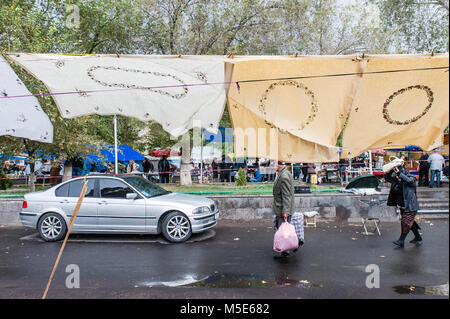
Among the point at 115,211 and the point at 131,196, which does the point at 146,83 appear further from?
the point at 115,211

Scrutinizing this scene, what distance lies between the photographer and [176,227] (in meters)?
7.94

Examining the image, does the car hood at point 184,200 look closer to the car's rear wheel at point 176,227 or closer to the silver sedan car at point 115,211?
the silver sedan car at point 115,211

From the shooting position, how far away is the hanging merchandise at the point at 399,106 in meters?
4.11

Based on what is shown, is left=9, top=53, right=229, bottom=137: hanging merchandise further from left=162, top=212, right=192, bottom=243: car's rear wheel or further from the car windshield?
the car windshield

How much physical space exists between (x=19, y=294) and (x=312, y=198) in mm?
8405

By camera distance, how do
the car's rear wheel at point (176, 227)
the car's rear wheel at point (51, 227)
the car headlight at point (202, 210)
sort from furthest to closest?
the car's rear wheel at point (51, 227) → the car headlight at point (202, 210) → the car's rear wheel at point (176, 227)

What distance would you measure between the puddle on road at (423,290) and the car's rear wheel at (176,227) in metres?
4.64

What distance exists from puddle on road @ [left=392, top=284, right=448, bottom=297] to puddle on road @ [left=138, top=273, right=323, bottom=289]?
44.7 inches

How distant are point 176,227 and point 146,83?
4.29 m

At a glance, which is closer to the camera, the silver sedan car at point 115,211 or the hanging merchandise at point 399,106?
the hanging merchandise at point 399,106

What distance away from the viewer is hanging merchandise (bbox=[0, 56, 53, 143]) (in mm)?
4598

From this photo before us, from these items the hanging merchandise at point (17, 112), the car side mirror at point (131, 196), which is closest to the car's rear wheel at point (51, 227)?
the car side mirror at point (131, 196)

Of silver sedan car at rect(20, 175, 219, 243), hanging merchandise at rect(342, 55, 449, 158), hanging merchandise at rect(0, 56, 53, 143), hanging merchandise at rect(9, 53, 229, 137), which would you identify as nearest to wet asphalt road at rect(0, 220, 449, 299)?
silver sedan car at rect(20, 175, 219, 243)
